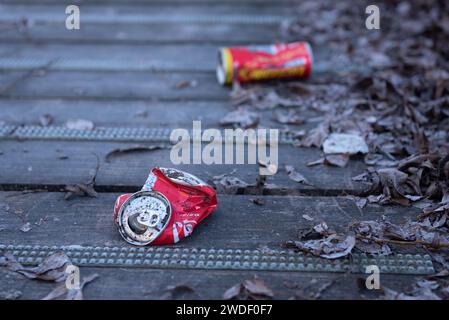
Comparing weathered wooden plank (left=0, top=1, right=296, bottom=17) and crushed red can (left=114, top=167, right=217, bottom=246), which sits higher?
weathered wooden plank (left=0, top=1, right=296, bottom=17)

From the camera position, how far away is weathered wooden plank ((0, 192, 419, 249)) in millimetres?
2045

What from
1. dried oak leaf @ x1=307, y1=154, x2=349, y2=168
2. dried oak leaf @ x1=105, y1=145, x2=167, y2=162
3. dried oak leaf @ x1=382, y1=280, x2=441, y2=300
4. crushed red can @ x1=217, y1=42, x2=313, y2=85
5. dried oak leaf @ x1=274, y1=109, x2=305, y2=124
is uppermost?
crushed red can @ x1=217, y1=42, x2=313, y2=85

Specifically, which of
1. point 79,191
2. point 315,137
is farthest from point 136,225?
point 315,137

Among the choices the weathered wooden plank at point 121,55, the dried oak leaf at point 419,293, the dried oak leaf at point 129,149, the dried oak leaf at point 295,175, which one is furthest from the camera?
the weathered wooden plank at point 121,55

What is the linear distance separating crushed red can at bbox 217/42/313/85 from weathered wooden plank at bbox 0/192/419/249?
3.95 ft

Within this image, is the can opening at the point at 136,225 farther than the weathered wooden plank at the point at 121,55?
No

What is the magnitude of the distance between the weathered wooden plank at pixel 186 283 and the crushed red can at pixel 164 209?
0.15 m

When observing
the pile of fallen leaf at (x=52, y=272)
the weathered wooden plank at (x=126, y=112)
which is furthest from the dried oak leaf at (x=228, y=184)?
the pile of fallen leaf at (x=52, y=272)

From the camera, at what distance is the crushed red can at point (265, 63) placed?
10.9ft

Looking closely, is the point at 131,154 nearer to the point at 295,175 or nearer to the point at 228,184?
the point at 228,184

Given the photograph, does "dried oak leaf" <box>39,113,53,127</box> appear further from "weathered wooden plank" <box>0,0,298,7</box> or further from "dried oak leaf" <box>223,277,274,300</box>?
"weathered wooden plank" <box>0,0,298,7</box>

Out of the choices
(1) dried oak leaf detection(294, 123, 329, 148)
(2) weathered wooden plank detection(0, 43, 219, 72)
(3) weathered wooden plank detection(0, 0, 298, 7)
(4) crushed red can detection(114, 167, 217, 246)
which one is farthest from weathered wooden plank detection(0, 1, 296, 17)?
(4) crushed red can detection(114, 167, 217, 246)

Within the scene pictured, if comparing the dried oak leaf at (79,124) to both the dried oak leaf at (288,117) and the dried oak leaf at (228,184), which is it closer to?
the dried oak leaf at (228,184)

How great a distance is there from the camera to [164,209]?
1993mm
